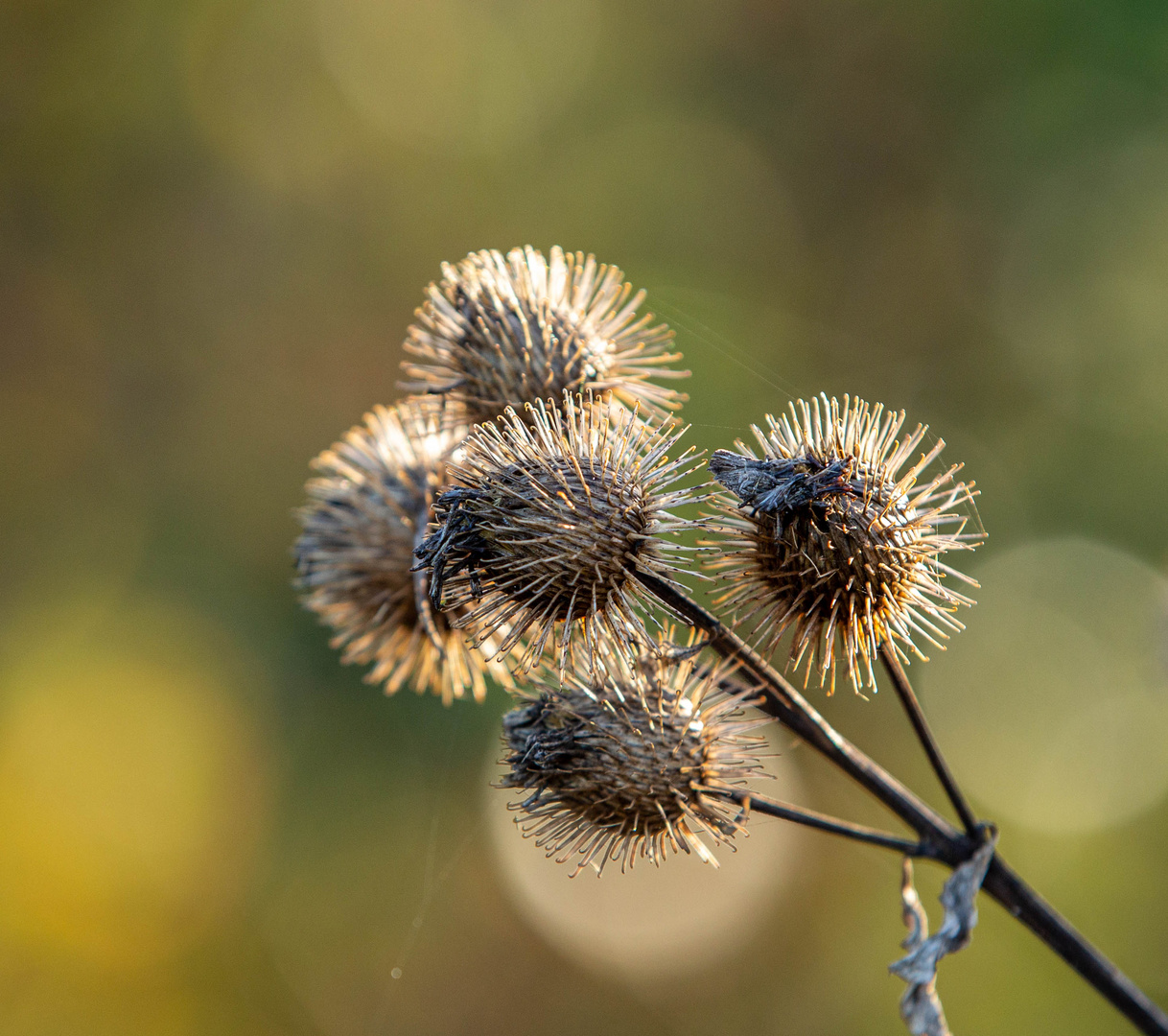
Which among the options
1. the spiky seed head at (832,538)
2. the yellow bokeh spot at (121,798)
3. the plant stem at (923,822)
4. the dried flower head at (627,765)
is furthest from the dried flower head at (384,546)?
the yellow bokeh spot at (121,798)

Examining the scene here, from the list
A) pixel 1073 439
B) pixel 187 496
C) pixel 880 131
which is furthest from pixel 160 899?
pixel 880 131

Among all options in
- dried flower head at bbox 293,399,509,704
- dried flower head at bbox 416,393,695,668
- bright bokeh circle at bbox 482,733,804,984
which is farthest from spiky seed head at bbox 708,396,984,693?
bright bokeh circle at bbox 482,733,804,984

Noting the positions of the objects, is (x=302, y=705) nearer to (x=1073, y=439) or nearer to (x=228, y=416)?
(x=228, y=416)

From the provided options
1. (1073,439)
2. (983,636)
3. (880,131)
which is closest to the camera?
(983,636)

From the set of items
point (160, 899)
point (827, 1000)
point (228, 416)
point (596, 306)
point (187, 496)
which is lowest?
point (160, 899)

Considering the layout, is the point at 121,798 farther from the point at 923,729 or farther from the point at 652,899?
the point at 923,729

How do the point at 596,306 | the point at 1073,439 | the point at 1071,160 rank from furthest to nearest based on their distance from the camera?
the point at 1071,160 < the point at 1073,439 < the point at 596,306

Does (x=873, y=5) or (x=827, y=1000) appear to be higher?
(x=873, y=5)

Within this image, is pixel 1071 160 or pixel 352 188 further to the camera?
pixel 352 188
